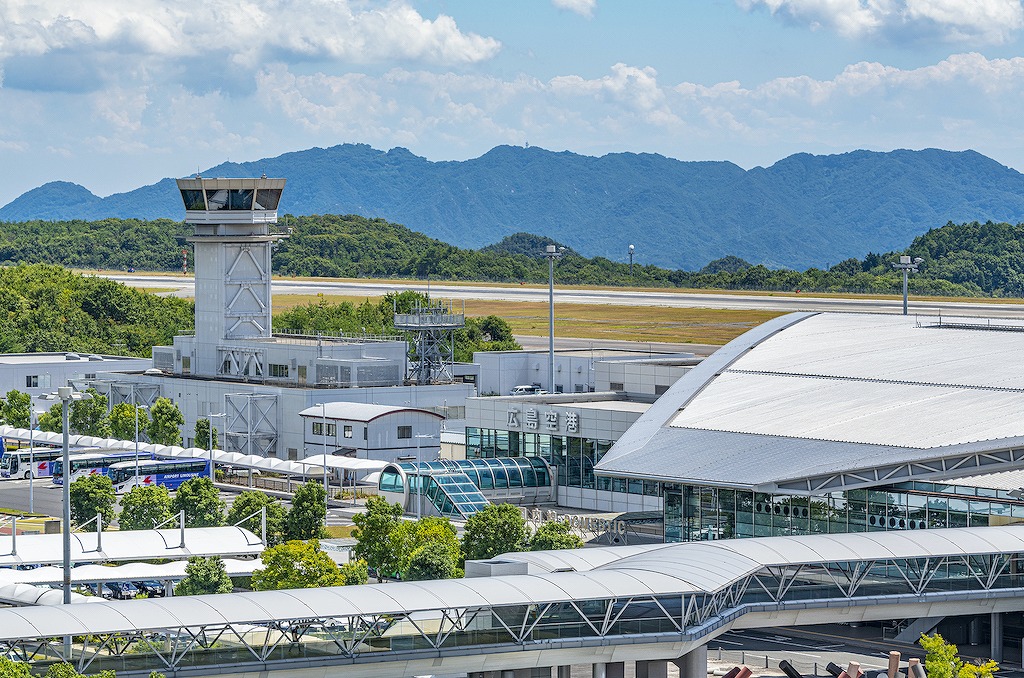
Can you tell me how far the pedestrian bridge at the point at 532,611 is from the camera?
3928cm

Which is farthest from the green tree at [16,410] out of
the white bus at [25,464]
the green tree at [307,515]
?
the green tree at [307,515]

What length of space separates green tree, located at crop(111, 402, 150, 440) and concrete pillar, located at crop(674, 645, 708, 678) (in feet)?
233

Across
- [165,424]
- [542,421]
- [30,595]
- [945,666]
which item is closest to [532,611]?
[945,666]

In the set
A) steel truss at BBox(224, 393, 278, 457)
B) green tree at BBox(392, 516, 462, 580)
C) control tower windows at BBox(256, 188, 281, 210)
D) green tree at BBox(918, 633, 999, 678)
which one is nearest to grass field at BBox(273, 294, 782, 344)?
control tower windows at BBox(256, 188, 281, 210)

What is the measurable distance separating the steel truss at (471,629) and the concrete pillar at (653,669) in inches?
60.7

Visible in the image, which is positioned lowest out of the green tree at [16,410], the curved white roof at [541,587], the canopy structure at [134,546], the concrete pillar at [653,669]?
the concrete pillar at [653,669]

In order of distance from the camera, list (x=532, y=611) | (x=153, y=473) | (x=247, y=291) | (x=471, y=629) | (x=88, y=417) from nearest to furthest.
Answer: (x=471, y=629), (x=532, y=611), (x=153, y=473), (x=88, y=417), (x=247, y=291)

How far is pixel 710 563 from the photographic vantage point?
152 feet

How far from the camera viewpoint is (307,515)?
2749 inches

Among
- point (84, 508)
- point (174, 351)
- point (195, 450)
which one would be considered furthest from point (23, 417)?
point (84, 508)

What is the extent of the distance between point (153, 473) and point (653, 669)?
5448 cm

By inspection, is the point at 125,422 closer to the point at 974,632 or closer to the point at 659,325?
the point at 974,632

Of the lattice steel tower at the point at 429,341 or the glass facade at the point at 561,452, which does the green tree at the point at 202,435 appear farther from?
the glass facade at the point at 561,452

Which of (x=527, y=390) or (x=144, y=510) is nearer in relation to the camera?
(x=144, y=510)
